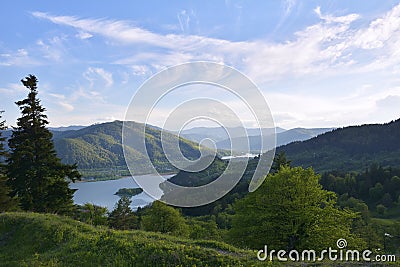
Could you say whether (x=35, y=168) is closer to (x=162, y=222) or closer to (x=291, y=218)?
(x=291, y=218)

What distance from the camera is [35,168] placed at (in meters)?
24.8

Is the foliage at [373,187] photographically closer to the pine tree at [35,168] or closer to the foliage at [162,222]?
the foliage at [162,222]

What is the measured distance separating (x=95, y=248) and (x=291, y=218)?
17.2m

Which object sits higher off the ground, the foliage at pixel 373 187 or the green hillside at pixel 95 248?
the green hillside at pixel 95 248

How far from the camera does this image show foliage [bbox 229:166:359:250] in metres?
24.6

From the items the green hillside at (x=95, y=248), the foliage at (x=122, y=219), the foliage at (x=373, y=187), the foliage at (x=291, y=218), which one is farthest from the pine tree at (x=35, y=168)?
the foliage at (x=373, y=187)

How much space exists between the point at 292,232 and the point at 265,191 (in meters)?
4.68

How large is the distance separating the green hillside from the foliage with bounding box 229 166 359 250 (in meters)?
13.3

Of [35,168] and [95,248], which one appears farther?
[35,168]

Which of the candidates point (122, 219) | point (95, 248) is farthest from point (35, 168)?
point (122, 219)

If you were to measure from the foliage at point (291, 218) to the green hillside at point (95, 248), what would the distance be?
13343mm

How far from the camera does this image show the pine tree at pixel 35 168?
2450 cm

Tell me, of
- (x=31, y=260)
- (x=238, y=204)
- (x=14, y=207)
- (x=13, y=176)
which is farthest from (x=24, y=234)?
(x=238, y=204)

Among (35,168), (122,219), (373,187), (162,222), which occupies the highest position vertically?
(35,168)
